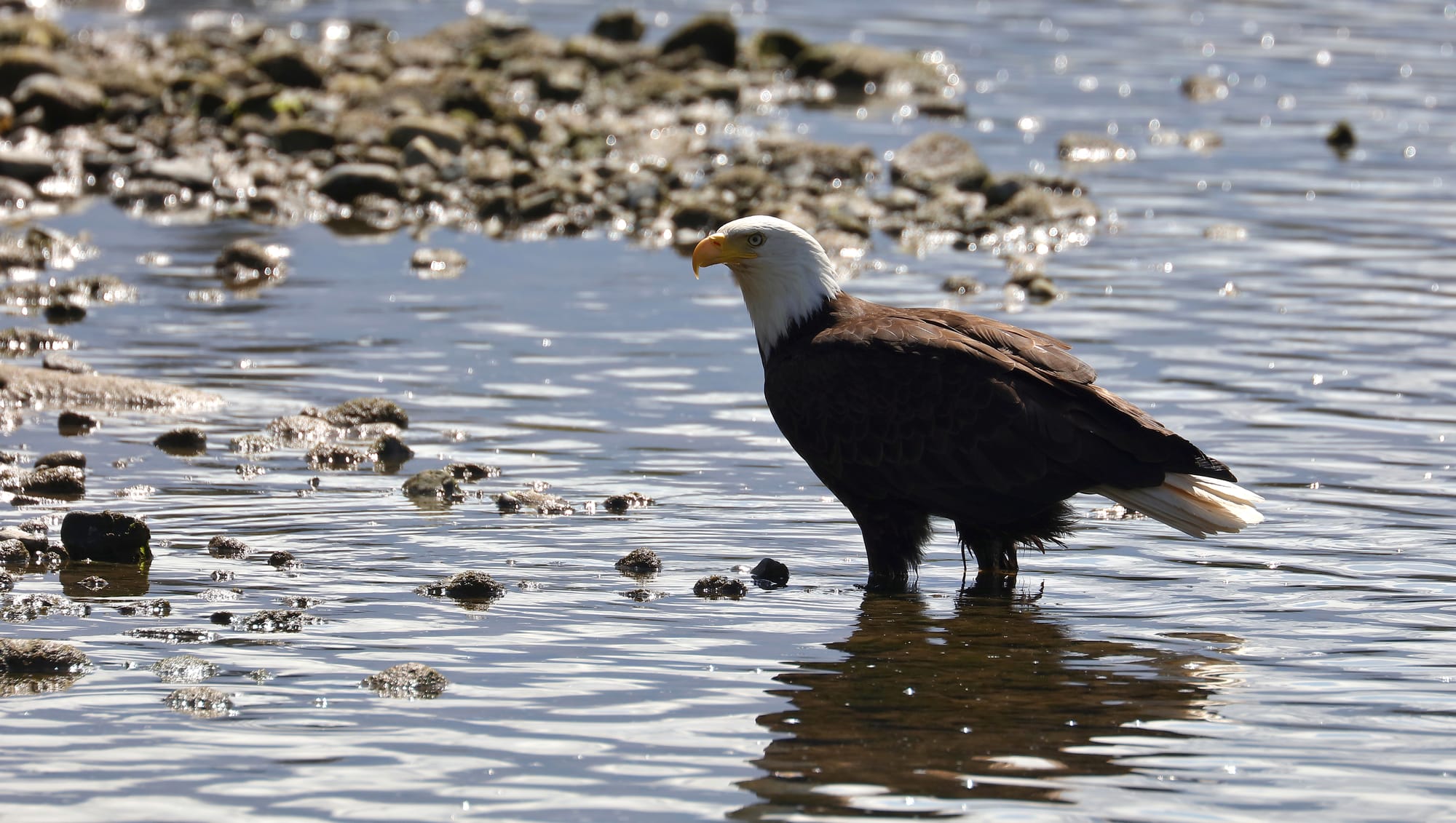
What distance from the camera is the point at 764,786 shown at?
5.59 meters

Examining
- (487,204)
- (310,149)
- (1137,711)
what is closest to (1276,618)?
(1137,711)

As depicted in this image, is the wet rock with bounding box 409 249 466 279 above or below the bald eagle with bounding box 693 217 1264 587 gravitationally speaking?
above

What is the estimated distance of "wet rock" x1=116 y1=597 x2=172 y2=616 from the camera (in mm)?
7027

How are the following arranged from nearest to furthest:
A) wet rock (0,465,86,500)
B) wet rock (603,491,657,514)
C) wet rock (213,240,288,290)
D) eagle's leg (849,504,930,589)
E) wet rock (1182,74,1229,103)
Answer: eagle's leg (849,504,930,589)
wet rock (0,465,86,500)
wet rock (603,491,657,514)
wet rock (213,240,288,290)
wet rock (1182,74,1229,103)

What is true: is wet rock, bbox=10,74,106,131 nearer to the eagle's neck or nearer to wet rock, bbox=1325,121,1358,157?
wet rock, bbox=1325,121,1358,157

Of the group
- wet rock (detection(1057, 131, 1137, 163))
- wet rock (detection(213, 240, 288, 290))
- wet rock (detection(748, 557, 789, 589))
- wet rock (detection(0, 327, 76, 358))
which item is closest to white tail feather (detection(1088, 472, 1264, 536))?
wet rock (detection(748, 557, 789, 589))

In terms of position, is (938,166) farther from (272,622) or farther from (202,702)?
(202,702)

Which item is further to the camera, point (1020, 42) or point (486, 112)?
point (1020, 42)

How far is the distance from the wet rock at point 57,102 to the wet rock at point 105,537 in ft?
37.3

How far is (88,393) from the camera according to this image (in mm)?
10320

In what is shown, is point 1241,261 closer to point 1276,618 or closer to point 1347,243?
point 1347,243

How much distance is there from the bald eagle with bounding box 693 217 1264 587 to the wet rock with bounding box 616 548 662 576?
78cm

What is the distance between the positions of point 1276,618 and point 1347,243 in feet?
26.8

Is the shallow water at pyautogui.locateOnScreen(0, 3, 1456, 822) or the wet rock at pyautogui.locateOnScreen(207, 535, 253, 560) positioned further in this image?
the wet rock at pyautogui.locateOnScreen(207, 535, 253, 560)
